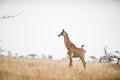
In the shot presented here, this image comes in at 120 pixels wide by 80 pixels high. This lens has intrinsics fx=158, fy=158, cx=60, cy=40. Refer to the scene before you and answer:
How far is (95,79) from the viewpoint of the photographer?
5.25 m

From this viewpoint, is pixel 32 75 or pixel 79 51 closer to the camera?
pixel 32 75

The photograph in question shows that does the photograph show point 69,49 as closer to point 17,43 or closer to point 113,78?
point 113,78

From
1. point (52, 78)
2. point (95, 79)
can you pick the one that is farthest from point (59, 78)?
point (95, 79)

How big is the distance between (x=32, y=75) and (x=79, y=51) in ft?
10.8

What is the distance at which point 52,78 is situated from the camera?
4914 mm

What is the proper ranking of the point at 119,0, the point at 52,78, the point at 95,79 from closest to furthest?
the point at 52,78
the point at 95,79
the point at 119,0

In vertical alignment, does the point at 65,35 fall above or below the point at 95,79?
above

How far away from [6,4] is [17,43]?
4726 mm

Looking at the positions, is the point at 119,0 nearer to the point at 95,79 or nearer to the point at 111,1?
the point at 111,1

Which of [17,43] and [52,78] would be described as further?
[17,43]

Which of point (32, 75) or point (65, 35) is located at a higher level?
point (65, 35)

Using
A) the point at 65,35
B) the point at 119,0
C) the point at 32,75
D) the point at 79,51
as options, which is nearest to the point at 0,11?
the point at 65,35

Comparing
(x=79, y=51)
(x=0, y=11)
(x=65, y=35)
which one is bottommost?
(x=79, y=51)

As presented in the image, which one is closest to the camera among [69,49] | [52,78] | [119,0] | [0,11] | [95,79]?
[52,78]
